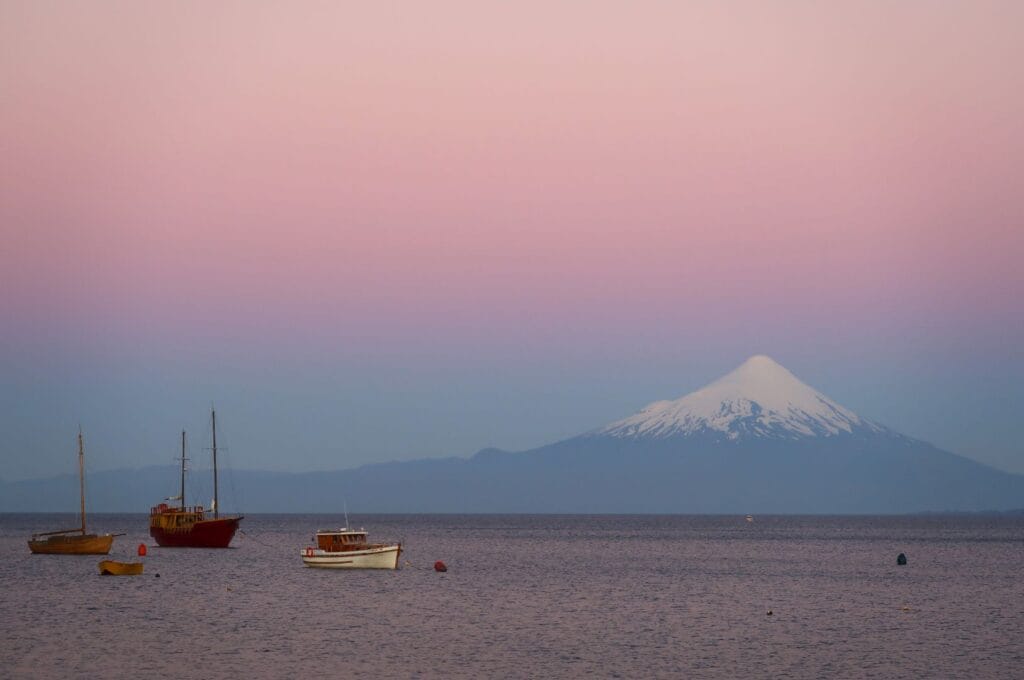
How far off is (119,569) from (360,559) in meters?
20.4

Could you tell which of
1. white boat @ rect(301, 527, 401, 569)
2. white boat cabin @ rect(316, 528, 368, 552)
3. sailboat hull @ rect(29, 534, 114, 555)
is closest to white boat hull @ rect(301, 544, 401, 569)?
white boat @ rect(301, 527, 401, 569)

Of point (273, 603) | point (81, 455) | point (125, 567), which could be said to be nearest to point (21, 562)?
point (81, 455)

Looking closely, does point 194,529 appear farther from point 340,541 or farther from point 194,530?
point 340,541

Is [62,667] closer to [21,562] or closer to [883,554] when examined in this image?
[21,562]

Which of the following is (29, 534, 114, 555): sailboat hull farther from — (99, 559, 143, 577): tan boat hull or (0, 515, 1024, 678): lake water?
(99, 559, 143, 577): tan boat hull

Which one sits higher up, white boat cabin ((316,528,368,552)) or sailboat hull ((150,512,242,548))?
white boat cabin ((316,528,368,552))

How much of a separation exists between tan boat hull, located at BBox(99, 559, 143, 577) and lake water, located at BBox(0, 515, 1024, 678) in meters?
1.10

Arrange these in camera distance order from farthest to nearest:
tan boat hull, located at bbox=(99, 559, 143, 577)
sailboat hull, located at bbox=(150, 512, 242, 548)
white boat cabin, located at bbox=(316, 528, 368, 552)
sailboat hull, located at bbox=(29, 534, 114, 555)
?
sailboat hull, located at bbox=(150, 512, 242, 548) < sailboat hull, located at bbox=(29, 534, 114, 555) < white boat cabin, located at bbox=(316, 528, 368, 552) < tan boat hull, located at bbox=(99, 559, 143, 577)

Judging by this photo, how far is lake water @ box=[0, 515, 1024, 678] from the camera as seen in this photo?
63812 mm

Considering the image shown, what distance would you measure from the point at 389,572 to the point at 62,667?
67.4 metres

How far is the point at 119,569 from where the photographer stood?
120875 millimetres

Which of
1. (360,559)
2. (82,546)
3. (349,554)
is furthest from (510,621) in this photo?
(82,546)

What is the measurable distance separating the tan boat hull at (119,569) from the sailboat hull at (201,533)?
39788 mm

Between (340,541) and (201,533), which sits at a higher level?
(340,541)
